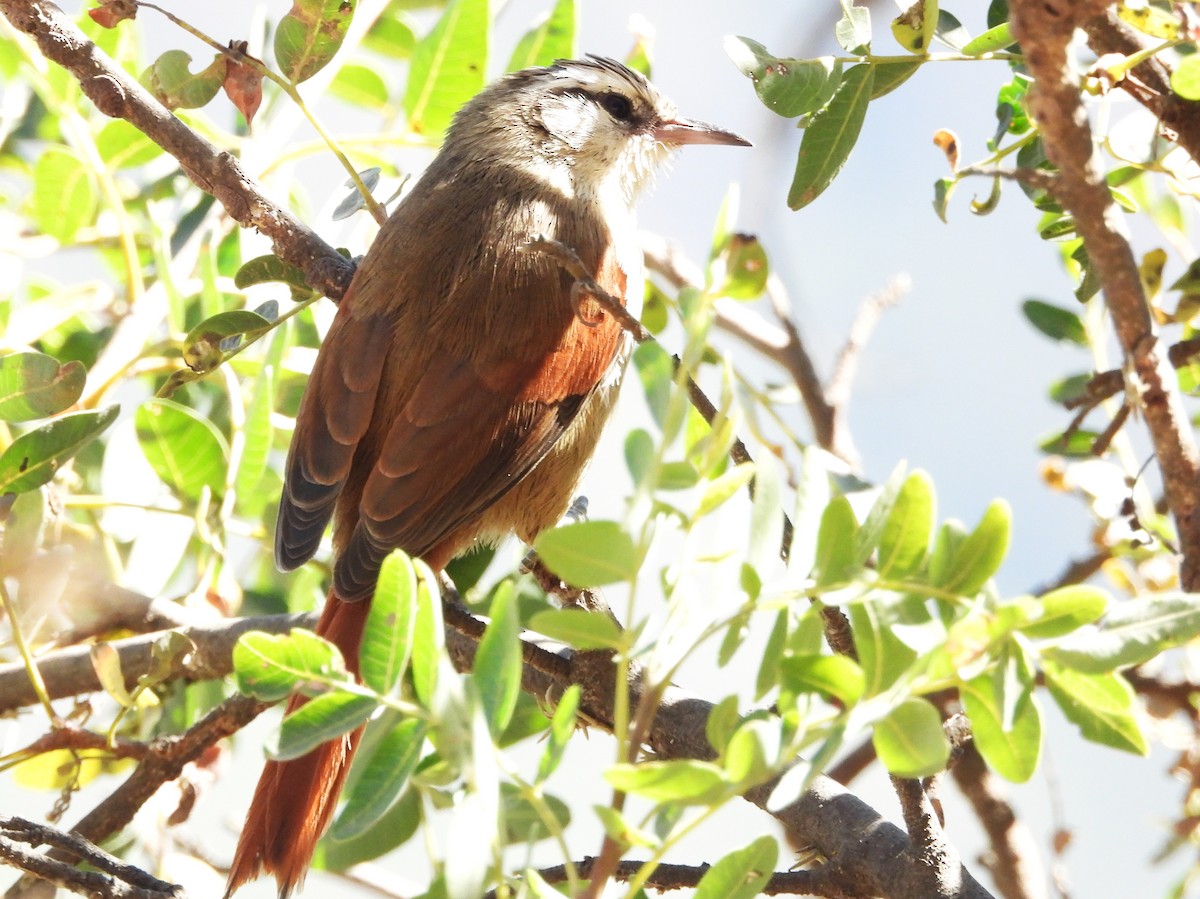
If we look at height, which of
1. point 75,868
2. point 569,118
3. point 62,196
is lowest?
point 75,868

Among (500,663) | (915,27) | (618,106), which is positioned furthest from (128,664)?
(618,106)

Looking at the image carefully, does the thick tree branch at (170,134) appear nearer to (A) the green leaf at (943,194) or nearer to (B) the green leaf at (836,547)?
(A) the green leaf at (943,194)

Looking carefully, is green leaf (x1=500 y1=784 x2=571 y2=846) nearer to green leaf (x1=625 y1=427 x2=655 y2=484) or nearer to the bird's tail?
green leaf (x1=625 y1=427 x2=655 y2=484)

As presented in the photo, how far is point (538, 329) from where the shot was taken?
Answer: 10.1 ft

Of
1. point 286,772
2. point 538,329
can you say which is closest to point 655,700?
point 286,772

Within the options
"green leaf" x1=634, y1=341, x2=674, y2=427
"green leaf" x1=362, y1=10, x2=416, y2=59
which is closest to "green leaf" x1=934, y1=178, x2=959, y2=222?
"green leaf" x1=634, y1=341, x2=674, y2=427

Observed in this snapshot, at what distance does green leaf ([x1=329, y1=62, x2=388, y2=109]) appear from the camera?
A: 10.7 feet

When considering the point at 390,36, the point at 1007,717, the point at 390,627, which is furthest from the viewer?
the point at 390,36

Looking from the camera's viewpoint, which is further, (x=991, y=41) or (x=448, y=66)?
(x=448, y=66)

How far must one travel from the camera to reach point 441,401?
3.00 m

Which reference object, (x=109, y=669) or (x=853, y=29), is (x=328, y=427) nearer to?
(x=109, y=669)

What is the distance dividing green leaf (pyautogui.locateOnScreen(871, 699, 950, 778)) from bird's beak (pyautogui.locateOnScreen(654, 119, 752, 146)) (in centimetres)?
311

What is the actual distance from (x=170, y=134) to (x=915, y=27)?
1451 mm

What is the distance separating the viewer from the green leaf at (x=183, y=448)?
2697mm
